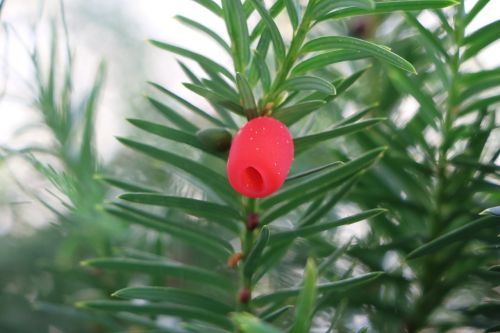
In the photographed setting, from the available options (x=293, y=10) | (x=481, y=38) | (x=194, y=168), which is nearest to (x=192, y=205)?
(x=194, y=168)

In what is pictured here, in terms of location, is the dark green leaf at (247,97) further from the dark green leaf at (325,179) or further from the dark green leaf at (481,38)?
the dark green leaf at (481,38)

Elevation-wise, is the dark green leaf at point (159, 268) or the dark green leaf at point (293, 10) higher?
the dark green leaf at point (293, 10)

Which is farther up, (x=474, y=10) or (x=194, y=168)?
(x=474, y=10)

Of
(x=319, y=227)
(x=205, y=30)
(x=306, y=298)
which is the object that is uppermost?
(x=205, y=30)

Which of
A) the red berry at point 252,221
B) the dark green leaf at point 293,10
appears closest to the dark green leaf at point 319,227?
the red berry at point 252,221

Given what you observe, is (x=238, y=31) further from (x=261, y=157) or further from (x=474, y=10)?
(x=474, y=10)

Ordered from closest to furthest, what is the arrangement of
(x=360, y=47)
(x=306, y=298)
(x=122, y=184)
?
(x=306, y=298) < (x=360, y=47) < (x=122, y=184)

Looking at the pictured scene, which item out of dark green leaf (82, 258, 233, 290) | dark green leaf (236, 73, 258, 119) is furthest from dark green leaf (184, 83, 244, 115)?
dark green leaf (82, 258, 233, 290)
